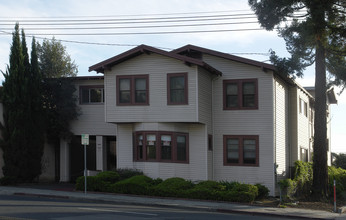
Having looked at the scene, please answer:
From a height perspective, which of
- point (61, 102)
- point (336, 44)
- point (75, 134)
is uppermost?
point (336, 44)

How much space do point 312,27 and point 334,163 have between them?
96.4ft

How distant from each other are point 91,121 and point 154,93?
19.8 ft

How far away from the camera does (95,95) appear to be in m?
28.2

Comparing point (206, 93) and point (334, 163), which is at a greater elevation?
point (206, 93)

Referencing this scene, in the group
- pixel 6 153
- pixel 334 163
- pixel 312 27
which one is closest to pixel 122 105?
pixel 6 153

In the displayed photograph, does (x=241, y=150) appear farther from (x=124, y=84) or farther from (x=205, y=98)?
(x=124, y=84)

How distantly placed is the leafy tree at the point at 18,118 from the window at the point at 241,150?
1090 cm

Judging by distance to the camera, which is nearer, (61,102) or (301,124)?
(61,102)

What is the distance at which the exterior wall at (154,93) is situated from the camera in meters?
23.1

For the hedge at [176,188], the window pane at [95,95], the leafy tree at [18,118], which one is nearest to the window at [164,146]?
the hedge at [176,188]

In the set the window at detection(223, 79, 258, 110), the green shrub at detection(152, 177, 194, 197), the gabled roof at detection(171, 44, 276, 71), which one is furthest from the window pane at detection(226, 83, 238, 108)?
the green shrub at detection(152, 177, 194, 197)

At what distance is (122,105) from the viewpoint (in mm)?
24234

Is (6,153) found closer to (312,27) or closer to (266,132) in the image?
(266,132)

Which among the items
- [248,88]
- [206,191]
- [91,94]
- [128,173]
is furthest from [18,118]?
[248,88]
